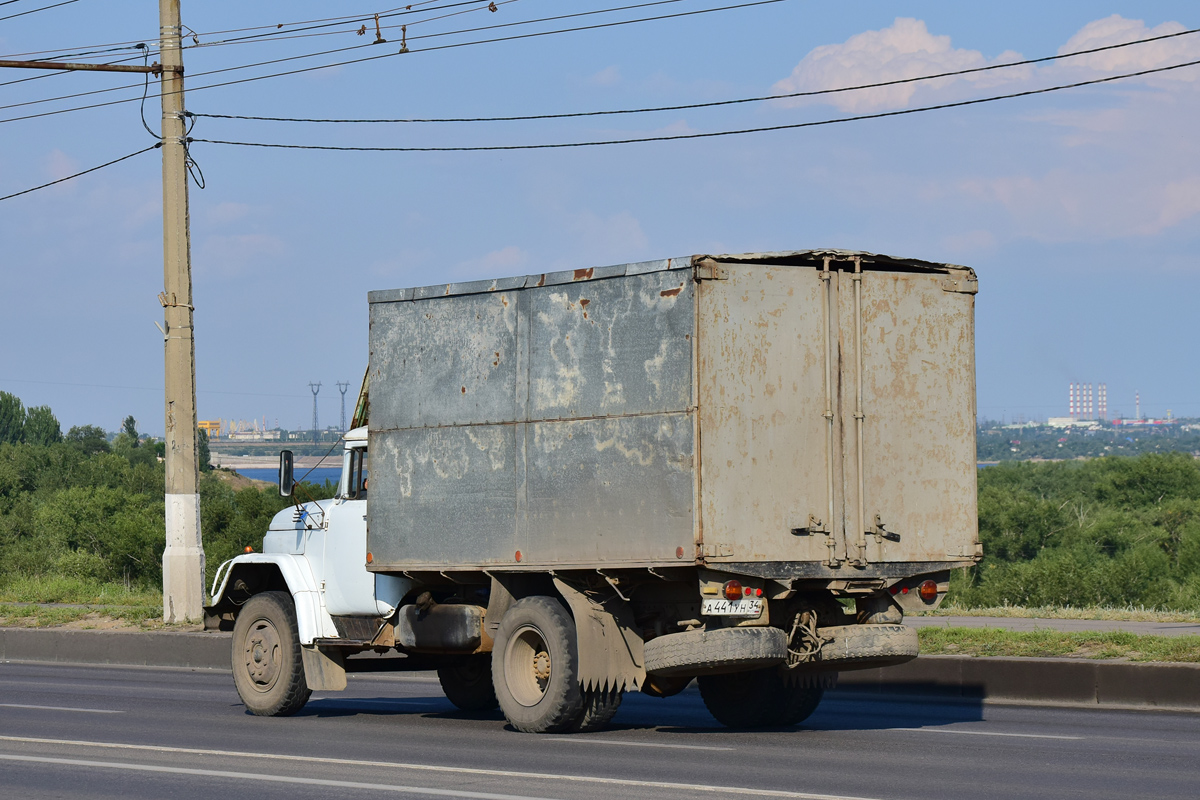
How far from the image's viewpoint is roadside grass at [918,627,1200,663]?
1455 centimetres

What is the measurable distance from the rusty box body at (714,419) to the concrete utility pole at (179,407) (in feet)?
31.7

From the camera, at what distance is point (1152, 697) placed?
1396 cm

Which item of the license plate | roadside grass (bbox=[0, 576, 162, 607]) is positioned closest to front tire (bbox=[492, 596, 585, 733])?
the license plate

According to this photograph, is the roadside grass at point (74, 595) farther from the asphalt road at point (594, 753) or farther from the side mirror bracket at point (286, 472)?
the side mirror bracket at point (286, 472)

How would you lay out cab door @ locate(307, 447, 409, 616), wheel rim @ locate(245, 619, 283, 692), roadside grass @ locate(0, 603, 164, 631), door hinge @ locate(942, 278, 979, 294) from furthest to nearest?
roadside grass @ locate(0, 603, 164, 631)
wheel rim @ locate(245, 619, 283, 692)
cab door @ locate(307, 447, 409, 616)
door hinge @ locate(942, 278, 979, 294)

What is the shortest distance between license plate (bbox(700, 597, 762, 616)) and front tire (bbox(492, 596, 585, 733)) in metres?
1.16

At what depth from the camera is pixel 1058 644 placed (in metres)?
15.5

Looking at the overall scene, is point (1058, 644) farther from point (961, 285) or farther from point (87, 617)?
point (87, 617)

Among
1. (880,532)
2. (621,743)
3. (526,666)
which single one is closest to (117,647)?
(526,666)

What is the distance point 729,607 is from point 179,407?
1255 centimetres

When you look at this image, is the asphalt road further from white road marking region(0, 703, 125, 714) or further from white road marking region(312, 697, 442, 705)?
white road marking region(312, 697, 442, 705)

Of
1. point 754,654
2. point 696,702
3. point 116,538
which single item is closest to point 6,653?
point 696,702

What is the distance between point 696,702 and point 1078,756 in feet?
18.5

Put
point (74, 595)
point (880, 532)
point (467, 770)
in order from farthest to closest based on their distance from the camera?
point (74, 595), point (880, 532), point (467, 770)
